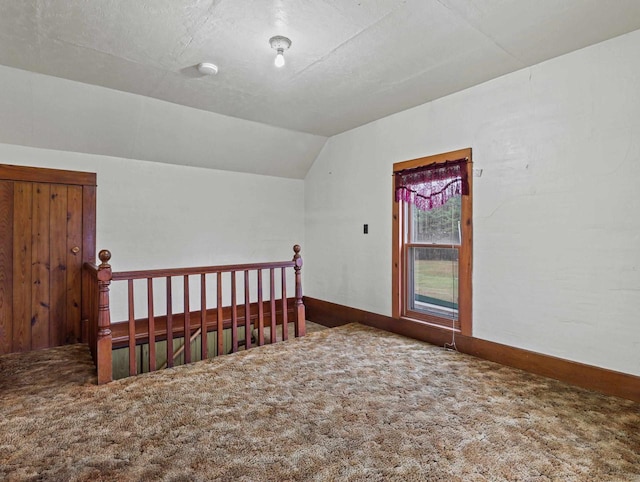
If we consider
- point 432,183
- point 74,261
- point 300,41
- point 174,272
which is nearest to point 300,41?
point 300,41

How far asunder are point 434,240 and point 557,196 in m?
1.23

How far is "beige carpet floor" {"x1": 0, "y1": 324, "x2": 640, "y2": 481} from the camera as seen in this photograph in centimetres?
178

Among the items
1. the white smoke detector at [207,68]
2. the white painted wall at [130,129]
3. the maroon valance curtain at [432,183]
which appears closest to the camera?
the white smoke detector at [207,68]

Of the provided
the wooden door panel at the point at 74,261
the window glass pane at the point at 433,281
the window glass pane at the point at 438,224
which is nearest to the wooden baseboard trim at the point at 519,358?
the window glass pane at the point at 433,281

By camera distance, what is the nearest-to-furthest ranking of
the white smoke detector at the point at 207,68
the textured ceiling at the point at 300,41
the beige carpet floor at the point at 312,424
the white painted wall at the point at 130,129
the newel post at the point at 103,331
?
the beige carpet floor at the point at 312,424 → the textured ceiling at the point at 300,41 → the newel post at the point at 103,331 → the white smoke detector at the point at 207,68 → the white painted wall at the point at 130,129

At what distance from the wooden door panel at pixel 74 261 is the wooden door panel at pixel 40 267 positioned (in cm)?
17

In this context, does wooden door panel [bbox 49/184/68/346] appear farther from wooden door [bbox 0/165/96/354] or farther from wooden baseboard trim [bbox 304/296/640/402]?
wooden baseboard trim [bbox 304/296/640/402]

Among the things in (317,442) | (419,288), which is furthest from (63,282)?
(419,288)

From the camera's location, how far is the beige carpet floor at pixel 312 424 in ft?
5.84

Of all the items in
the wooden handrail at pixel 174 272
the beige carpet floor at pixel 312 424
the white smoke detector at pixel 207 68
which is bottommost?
the beige carpet floor at pixel 312 424

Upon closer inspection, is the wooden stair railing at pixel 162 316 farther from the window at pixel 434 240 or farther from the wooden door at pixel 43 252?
the window at pixel 434 240

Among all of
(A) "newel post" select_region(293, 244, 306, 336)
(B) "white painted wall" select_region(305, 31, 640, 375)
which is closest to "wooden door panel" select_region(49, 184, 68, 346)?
(A) "newel post" select_region(293, 244, 306, 336)

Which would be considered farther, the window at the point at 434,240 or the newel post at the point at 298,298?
the newel post at the point at 298,298

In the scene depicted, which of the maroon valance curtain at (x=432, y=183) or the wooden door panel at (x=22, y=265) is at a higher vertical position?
the maroon valance curtain at (x=432, y=183)
